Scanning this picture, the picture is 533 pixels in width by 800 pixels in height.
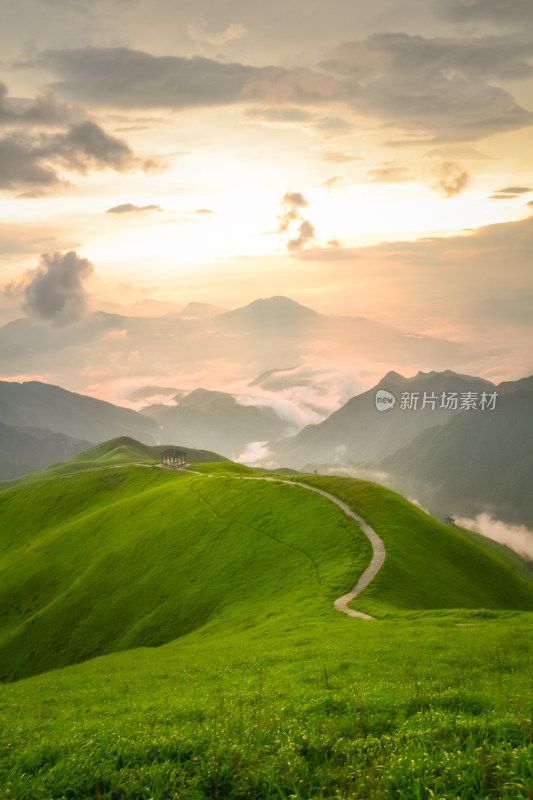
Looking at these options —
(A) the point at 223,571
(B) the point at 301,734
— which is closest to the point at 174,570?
(A) the point at 223,571

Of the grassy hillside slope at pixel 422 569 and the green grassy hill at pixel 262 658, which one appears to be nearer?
the green grassy hill at pixel 262 658

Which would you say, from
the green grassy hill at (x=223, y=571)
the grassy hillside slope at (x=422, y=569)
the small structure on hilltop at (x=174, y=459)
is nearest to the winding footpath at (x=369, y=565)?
the grassy hillside slope at (x=422, y=569)

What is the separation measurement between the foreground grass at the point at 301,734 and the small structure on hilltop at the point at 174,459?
156m

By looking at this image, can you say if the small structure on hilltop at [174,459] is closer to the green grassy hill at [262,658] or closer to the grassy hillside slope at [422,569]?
the green grassy hill at [262,658]

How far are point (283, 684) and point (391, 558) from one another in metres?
48.8

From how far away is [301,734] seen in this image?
1577 centimetres

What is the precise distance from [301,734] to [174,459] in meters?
180

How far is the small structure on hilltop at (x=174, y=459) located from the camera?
618ft

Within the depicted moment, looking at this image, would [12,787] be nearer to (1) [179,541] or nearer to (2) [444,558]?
(2) [444,558]

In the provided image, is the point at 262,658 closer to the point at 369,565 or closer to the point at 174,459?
the point at 369,565

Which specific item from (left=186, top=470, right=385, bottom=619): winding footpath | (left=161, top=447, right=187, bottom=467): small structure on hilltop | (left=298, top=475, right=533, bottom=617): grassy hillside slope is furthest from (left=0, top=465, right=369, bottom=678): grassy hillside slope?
(left=161, top=447, right=187, bottom=467): small structure on hilltop

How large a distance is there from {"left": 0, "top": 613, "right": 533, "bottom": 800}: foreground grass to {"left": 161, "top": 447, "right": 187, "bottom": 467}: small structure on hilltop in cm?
15631

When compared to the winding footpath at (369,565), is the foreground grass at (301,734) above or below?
above

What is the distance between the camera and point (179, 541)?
98.3m
